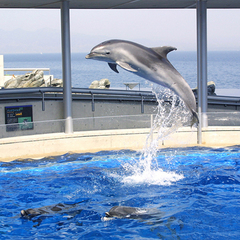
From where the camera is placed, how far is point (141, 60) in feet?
18.2

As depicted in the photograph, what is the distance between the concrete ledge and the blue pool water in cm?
42

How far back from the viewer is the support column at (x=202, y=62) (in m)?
11.3

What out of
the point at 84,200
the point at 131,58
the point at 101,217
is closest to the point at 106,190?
the point at 84,200

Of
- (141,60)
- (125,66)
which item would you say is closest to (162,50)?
(141,60)

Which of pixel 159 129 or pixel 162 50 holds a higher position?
pixel 162 50

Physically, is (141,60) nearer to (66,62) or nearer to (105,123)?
(105,123)

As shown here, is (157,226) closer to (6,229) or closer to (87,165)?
(6,229)

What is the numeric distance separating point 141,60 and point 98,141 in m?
5.85

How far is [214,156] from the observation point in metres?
10.4

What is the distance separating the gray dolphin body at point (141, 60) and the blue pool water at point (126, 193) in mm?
2301

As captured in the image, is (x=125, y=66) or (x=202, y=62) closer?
(x=125, y=66)

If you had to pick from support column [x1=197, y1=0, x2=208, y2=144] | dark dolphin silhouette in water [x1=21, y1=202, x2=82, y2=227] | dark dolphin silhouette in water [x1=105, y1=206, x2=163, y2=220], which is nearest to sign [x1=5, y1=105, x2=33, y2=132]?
dark dolphin silhouette in water [x1=21, y1=202, x2=82, y2=227]

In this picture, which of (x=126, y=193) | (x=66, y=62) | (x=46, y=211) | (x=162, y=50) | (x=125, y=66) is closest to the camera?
(x=125, y=66)

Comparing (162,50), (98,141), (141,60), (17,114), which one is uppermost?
(162,50)
